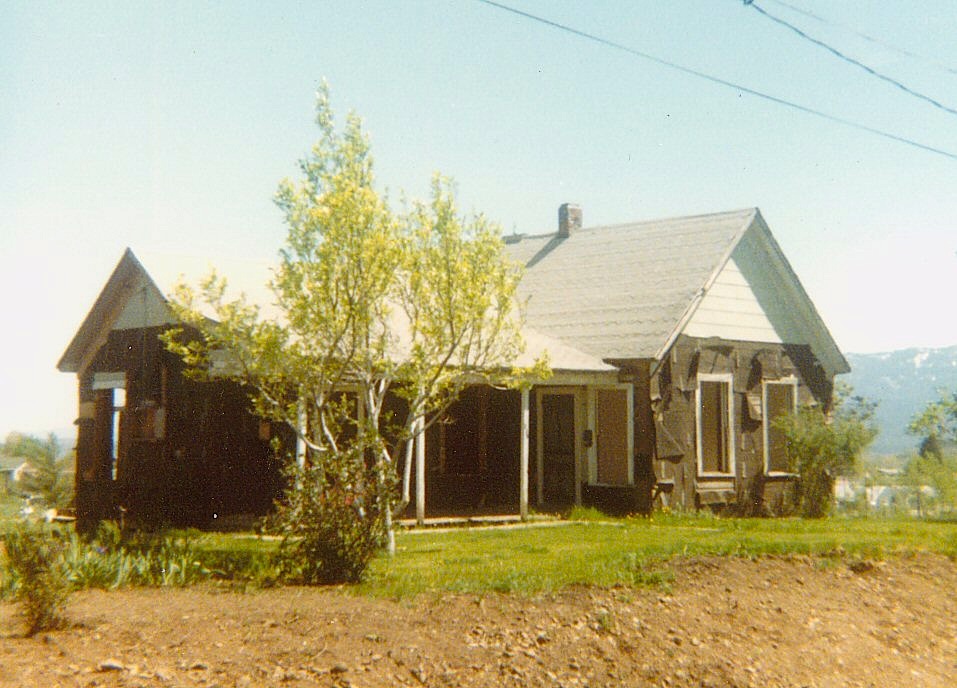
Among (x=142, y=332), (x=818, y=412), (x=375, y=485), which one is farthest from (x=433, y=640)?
(x=818, y=412)

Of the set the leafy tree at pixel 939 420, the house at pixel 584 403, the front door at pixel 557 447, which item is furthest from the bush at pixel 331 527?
the leafy tree at pixel 939 420

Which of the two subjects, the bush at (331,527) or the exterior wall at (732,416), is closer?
the bush at (331,527)

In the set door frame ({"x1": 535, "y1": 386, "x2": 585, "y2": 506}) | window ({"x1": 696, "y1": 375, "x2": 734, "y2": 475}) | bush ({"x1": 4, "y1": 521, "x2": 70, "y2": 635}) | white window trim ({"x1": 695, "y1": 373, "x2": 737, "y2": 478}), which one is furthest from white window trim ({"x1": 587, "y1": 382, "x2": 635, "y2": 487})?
bush ({"x1": 4, "y1": 521, "x2": 70, "y2": 635})

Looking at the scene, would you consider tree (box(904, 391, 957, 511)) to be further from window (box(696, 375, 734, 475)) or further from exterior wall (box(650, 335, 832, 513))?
window (box(696, 375, 734, 475))

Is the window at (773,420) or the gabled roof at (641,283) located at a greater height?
the gabled roof at (641,283)

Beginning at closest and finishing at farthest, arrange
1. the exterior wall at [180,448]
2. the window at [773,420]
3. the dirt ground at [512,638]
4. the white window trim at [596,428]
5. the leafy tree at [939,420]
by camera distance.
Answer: the dirt ground at [512,638] < the exterior wall at [180,448] < the white window trim at [596,428] < the window at [773,420] < the leafy tree at [939,420]

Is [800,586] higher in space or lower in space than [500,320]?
lower

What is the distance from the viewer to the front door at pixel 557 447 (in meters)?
18.0

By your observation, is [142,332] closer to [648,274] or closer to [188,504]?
[188,504]

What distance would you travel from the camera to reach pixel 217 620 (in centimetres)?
718

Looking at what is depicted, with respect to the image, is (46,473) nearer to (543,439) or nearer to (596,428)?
(543,439)

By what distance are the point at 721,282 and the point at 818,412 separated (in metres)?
3.11

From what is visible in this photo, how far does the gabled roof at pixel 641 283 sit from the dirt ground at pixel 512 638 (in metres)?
7.56

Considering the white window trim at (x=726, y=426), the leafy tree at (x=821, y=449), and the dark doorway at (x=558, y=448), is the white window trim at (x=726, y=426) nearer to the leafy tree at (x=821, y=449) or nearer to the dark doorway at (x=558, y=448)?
the leafy tree at (x=821, y=449)
